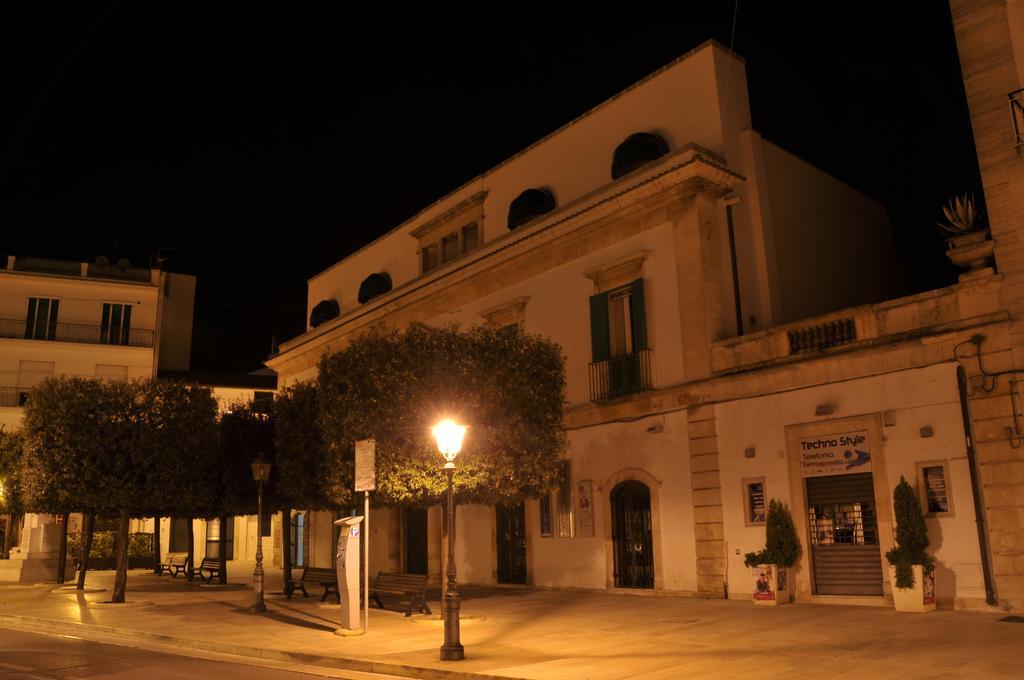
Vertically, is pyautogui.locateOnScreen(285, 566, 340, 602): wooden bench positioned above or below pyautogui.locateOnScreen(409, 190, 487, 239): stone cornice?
below

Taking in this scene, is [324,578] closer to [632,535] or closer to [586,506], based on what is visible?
[586,506]

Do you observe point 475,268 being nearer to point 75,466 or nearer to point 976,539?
point 75,466

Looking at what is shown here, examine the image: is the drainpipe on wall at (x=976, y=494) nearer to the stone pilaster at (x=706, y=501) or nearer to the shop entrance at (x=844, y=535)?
the shop entrance at (x=844, y=535)

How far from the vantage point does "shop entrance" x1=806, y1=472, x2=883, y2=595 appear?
15336 mm

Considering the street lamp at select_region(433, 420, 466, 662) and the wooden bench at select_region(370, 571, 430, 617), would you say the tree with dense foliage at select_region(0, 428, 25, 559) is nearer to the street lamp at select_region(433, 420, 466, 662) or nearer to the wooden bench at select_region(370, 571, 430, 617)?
the wooden bench at select_region(370, 571, 430, 617)

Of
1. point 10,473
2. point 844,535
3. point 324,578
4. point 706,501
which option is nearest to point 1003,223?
point 844,535

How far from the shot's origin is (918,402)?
1465 cm

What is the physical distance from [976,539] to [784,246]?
8426 millimetres

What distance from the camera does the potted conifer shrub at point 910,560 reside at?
45.1 feet

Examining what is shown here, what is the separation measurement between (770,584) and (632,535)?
14.3ft

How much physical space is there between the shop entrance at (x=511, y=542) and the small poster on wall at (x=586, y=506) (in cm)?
241

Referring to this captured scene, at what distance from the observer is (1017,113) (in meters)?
14.1

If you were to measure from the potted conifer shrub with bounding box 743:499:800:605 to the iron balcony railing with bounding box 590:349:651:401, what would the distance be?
445 cm

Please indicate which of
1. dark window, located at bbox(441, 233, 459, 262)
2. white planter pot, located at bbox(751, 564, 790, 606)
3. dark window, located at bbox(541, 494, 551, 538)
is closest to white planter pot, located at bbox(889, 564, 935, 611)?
white planter pot, located at bbox(751, 564, 790, 606)
